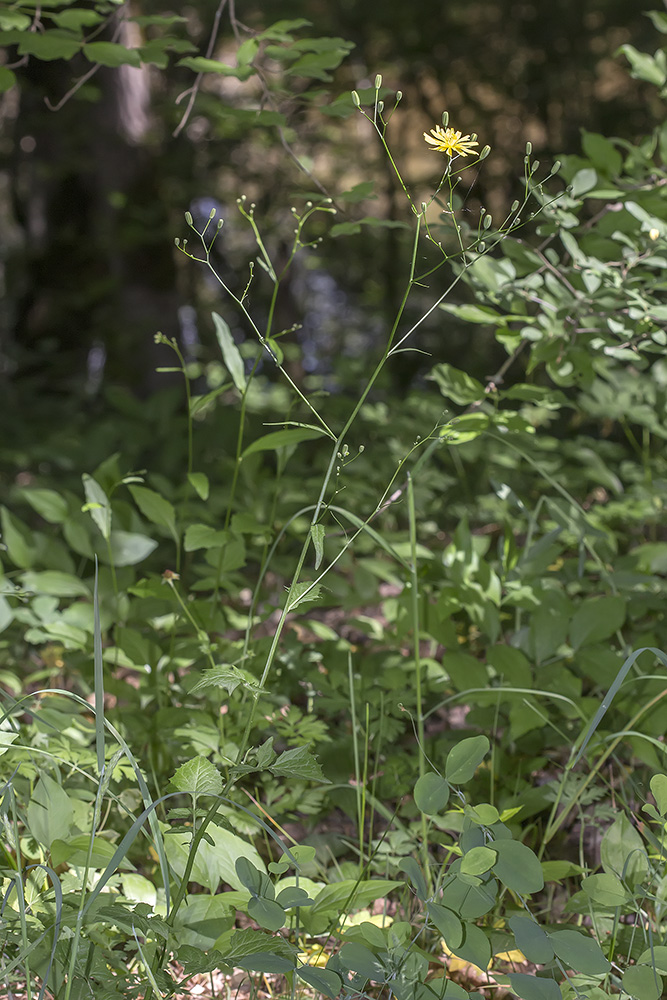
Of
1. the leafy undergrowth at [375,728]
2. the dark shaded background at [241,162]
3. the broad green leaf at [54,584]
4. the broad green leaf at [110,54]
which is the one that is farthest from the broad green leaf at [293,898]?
the dark shaded background at [241,162]

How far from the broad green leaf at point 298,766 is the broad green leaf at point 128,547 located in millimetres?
681

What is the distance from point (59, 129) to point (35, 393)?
1.48 metres

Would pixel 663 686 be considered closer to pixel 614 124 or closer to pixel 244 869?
pixel 244 869

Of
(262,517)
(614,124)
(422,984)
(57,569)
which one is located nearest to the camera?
(422,984)

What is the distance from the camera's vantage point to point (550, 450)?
260 centimetres

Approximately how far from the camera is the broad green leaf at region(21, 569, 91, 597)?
1.51 metres

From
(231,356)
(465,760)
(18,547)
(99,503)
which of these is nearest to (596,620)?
(465,760)

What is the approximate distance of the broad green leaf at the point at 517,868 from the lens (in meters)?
0.84

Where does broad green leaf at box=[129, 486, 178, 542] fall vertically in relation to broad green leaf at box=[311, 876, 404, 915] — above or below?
above

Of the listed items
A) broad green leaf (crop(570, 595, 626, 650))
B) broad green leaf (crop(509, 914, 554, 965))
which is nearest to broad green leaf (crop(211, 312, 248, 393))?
broad green leaf (crop(570, 595, 626, 650))

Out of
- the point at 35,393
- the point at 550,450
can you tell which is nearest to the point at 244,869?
the point at 550,450

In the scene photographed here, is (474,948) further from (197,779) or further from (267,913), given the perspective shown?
(197,779)

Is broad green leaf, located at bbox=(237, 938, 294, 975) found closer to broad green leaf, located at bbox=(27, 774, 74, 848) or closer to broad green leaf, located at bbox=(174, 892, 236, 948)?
broad green leaf, located at bbox=(174, 892, 236, 948)

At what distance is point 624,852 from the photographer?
1.00 meters
